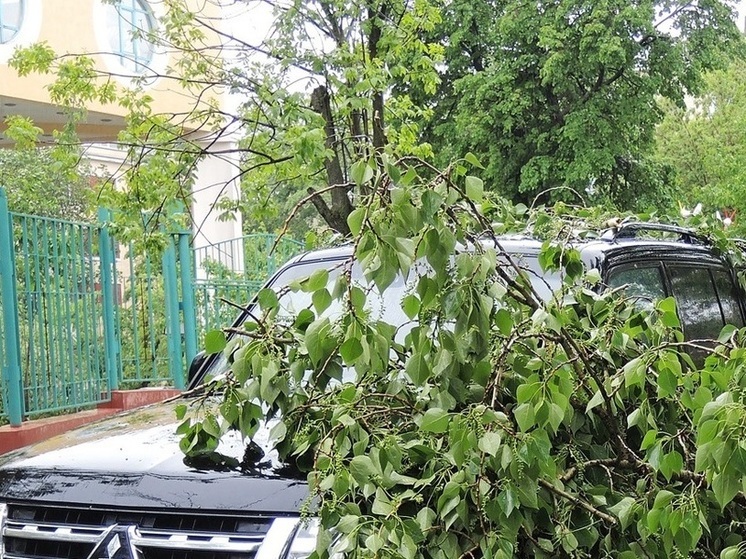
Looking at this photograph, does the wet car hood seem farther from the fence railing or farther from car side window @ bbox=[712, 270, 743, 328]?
car side window @ bbox=[712, 270, 743, 328]

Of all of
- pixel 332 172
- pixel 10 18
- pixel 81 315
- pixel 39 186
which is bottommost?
pixel 81 315

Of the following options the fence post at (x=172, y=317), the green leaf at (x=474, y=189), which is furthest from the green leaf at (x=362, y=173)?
the fence post at (x=172, y=317)

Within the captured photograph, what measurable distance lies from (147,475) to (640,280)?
2440 mm

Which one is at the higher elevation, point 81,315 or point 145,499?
point 81,315

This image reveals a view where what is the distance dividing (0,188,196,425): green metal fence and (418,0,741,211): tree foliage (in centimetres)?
1064

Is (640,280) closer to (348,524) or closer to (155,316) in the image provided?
(348,524)

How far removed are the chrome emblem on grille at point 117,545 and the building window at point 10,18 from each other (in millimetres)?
16165

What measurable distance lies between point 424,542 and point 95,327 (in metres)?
6.35

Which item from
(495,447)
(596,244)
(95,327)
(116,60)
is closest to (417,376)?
(495,447)

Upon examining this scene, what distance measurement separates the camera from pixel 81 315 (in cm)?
797

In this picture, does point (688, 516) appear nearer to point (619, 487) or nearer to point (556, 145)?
point (619, 487)

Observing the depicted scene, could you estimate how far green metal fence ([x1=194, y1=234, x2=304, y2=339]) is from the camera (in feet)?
34.4

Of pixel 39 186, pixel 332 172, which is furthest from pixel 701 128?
pixel 332 172

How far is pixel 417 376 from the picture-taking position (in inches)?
100
